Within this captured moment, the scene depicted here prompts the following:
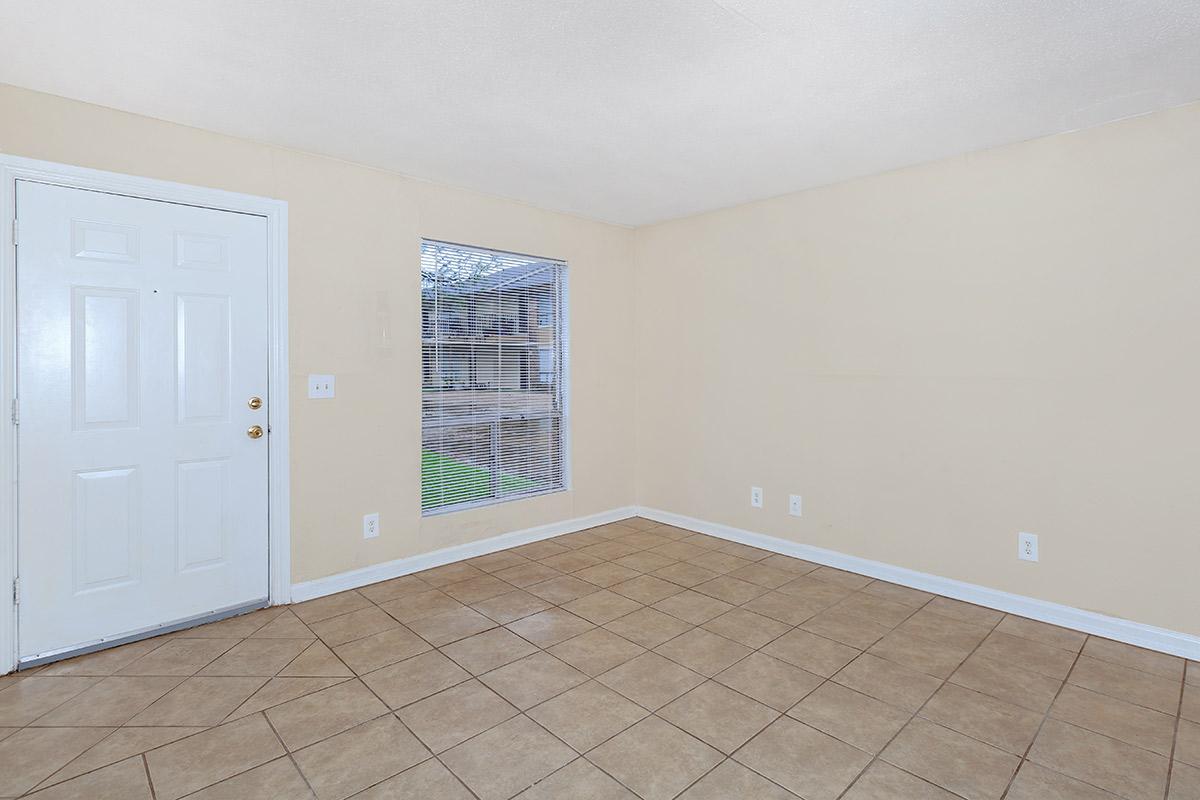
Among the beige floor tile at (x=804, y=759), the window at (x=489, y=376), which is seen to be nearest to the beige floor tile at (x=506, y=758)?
the beige floor tile at (x=804, y=759)

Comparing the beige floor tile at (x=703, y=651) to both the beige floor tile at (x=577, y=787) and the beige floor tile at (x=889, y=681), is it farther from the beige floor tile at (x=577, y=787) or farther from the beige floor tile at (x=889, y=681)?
the beige floor tile at (x=577, y=787)

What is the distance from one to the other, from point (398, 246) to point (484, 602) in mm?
2124

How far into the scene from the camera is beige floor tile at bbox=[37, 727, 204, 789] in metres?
1.85

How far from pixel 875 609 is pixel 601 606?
1.43 metres

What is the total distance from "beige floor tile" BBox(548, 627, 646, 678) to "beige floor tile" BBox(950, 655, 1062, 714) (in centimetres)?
132

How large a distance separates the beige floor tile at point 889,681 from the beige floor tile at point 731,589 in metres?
0.77

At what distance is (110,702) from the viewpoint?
7.36 ft

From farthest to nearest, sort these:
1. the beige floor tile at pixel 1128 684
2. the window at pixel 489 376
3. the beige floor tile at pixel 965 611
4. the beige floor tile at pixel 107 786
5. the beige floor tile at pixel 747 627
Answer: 1. the window at pixel 489 376
2. the beige floor tile at pixel 965 611
3. the beige floor tile at pixel 747 627
4. the beige floor tile at pixel 1128 684
5. the beige floor tile at pixel 107 786

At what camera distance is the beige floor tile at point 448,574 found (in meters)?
3.53

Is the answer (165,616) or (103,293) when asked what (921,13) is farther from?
(165,616)

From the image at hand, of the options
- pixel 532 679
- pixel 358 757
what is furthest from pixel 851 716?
pixel 358 757

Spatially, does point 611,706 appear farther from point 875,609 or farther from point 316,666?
point 875,609

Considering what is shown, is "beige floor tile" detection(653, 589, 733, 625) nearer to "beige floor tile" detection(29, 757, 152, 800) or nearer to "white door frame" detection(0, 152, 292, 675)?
"white door frame" detection(0, 152, 292, 675)

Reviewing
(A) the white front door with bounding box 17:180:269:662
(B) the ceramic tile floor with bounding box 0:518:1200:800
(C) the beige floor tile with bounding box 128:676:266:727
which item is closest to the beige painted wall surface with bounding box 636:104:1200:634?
(B) the ceramic tile floor with bounding box 0:518:1200:800
